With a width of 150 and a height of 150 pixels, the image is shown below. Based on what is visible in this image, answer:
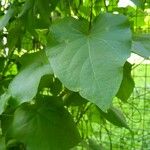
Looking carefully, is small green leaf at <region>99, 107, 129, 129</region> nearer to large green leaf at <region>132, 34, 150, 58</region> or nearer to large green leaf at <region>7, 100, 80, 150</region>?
large green leaf at <region>7, 100, 80, 150</region>

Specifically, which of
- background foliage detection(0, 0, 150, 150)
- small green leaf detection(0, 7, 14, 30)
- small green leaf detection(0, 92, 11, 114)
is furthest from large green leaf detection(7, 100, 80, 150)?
small green leaf detection(0, 7, 14, 30)

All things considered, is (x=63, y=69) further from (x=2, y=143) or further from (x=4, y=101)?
(x=2, y=143)

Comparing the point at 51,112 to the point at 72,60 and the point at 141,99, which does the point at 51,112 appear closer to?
the point at 72,60

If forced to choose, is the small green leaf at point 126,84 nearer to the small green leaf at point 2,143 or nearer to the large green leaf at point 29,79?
the large green leaf at point 29,79


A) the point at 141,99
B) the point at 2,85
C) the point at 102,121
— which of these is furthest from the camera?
the point at 141,99

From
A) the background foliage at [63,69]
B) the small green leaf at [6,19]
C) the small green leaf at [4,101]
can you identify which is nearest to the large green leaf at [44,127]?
the background foliage at [63,69]

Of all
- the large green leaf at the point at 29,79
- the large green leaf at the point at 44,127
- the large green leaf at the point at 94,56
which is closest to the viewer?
the large green leaf at the point at 94,56

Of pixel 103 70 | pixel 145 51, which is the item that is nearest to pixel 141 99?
pixel 145 51
